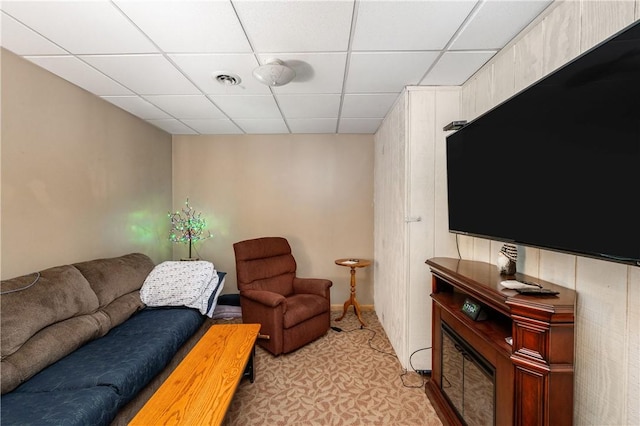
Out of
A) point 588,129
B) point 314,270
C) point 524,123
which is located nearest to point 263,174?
point 314,270

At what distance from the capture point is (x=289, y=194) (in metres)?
3.90

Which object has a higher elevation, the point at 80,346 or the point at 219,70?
the point at 219,70

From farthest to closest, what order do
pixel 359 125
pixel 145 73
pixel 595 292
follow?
pixel 359 125 → pixel 145 73 → pixel 595 292

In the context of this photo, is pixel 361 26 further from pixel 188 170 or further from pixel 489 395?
pixel 188 170

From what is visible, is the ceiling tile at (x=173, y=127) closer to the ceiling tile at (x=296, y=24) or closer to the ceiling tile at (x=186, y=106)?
the ceiling tile at (x=186, y=106)

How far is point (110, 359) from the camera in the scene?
1691mm

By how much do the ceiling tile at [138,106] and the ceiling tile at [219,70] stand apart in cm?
79

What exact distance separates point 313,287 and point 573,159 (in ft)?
8.75

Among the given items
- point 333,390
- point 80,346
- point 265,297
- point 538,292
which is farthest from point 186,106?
point 538,292

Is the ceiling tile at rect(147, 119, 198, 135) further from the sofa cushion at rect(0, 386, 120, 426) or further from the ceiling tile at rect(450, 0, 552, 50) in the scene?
the ceiling tile at rect(450, 0, 552, 50)

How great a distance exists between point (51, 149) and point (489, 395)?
11.0ft

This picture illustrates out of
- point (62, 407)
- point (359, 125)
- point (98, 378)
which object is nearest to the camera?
point (62, 407)

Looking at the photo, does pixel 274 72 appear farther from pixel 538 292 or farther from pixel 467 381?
pixel 467 381

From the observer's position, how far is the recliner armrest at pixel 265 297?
2.61 meters
